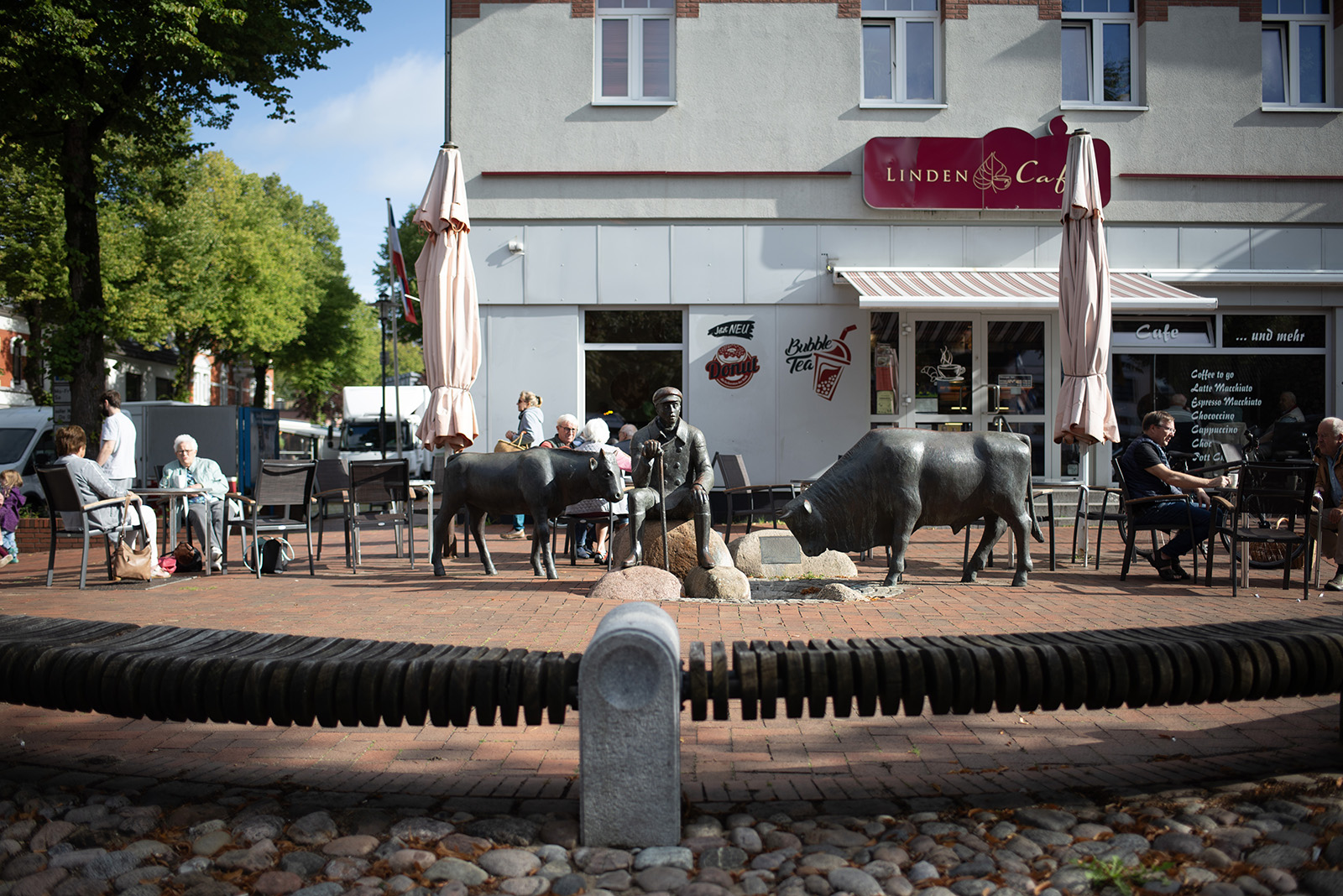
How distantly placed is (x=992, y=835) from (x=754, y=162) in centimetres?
1216

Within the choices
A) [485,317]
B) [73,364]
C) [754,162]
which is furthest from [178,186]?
[754,162]

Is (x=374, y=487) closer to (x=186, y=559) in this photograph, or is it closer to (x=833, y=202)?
(x=186, y=559)

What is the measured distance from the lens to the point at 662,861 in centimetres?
270

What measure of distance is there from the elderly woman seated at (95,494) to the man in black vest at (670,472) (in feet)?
14.2

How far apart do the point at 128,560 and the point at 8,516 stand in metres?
4.00

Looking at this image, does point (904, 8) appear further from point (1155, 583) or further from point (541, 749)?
point (541, 749)

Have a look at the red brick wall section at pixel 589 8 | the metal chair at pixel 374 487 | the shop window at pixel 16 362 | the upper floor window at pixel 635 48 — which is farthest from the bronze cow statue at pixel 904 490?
the shop window at pixel 16 362

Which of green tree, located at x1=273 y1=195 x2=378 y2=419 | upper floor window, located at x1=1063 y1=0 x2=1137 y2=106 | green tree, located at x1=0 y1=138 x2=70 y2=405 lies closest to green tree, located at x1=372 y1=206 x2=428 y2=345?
green tree, located at x1=273 y1=195 x2=378 y2=419

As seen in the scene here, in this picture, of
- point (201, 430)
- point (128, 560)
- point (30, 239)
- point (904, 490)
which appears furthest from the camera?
point (30, 239)

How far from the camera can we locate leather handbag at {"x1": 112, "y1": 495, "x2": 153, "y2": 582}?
8086mm

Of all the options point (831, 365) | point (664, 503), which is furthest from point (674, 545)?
point (831, 365)

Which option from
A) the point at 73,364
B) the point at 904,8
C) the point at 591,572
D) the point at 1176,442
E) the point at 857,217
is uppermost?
the point at 904,8

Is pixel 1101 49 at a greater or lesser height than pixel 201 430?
greater

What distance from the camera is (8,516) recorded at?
1084 cm
